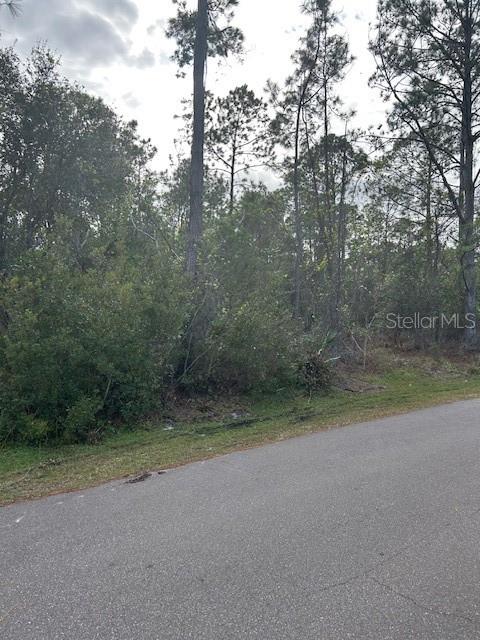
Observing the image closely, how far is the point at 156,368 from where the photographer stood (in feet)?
26.8

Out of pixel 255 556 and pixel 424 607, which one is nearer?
pixel 424 607

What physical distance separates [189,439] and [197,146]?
310 inches

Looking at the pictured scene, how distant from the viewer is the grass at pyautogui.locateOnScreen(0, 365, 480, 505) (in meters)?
5.26

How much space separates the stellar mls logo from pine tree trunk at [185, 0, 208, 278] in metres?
11.7

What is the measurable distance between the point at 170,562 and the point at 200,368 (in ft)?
20.8

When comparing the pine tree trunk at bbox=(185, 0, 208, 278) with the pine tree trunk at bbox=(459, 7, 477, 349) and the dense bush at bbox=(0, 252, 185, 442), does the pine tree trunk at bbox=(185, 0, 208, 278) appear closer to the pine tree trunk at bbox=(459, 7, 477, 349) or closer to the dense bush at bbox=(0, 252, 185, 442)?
the dense bush at bbox=(0, 252, 185, 442)

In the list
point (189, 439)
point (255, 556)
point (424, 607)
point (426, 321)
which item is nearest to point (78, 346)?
point (189, 439)

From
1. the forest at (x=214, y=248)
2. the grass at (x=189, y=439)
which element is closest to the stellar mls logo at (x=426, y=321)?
the forest at (x=214, y=248)

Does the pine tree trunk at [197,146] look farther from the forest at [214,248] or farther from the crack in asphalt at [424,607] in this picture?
the crack in asphalt at [424,607]

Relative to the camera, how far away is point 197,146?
1155 centimetres

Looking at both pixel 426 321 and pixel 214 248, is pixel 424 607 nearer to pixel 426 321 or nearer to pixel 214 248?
pixel 214 248

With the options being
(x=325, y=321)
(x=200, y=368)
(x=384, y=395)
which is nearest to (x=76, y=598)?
(x=200, y=368)

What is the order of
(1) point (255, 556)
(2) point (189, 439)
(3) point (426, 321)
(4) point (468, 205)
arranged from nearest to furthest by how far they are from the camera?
(1) point (255, 556), (2) point (189, 439), (4) point (468, 205), (3) point (426, 321)

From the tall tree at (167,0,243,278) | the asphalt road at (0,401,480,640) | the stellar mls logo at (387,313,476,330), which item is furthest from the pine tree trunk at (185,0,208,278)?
the stellar mls logo at (387,313,476,330)
